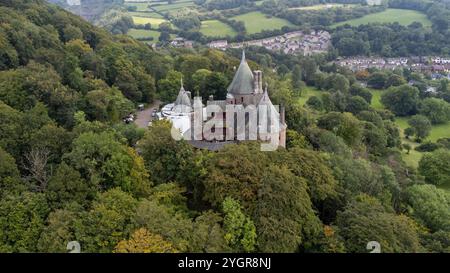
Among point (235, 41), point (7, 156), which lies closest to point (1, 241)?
point (7, 156)

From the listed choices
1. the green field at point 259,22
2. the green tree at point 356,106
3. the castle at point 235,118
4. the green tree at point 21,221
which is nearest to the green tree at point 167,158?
the castle at point 235,118

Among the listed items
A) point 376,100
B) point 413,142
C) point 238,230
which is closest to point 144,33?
point 376,100

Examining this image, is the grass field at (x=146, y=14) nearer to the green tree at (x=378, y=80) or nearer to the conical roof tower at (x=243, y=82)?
the green tree at (x=378, y=80)

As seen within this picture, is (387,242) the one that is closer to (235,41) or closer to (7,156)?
(7,156)

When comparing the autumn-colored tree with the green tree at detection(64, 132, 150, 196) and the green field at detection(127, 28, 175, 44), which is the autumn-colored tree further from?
the green field at detection(127, 28, 175, 44)

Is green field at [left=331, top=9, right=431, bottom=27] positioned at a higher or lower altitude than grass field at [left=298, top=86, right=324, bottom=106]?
higher

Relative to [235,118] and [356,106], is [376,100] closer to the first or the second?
[356,106]

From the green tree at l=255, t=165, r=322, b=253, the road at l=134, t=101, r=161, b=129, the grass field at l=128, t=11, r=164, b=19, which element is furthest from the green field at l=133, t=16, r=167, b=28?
the green tree at l=255, t=165, r=322, b=253
